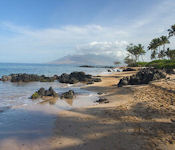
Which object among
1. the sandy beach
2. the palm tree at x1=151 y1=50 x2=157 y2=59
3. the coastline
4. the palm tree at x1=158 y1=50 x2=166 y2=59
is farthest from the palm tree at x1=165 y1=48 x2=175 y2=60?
the sandy beach

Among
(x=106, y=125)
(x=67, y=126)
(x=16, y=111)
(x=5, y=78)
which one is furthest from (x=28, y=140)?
(x=5, y=78)

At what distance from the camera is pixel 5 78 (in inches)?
1034

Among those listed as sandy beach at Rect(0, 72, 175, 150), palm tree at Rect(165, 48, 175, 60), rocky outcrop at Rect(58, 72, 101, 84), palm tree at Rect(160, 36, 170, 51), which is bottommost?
sandy beach at Rect(0, 72, 175, 150)

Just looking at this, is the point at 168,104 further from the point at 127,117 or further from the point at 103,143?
the point at 103,143

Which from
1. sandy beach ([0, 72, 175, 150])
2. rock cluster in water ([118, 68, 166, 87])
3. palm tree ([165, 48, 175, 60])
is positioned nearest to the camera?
sandy beach ([0, 72, 175, 150])

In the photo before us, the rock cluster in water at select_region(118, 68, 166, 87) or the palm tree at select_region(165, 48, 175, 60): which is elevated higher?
the palm tree at select_region(165, 48, 175, 60)

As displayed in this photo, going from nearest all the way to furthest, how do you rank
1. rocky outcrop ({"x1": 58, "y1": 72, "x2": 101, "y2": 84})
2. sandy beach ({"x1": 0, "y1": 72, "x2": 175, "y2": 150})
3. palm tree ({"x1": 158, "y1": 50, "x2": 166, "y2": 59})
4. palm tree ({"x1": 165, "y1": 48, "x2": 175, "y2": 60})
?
sandy beach ({"x1": 0, "y1": 72, "x2": 175, "y2": 150})
rocky outcrop ({"x1": 58, "y1": 72, "x2": 101, "y2": 84})
palm tree ({"x1": 165, "y1": 48, "x2": 175, "y2": 60})
palm tree ({"x1": 158, "y1": 50, "x2": 166, "y2": 59})

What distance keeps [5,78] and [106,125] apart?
83.5 ft

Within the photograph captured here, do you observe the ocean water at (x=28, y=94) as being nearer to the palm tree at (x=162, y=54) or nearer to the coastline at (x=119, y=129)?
the coastline at (x=119, y=129)

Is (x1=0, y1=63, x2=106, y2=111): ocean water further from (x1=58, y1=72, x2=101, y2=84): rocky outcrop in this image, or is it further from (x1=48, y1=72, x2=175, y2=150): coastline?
(x1=48, y1=72, x2=175, y2=150): coastline

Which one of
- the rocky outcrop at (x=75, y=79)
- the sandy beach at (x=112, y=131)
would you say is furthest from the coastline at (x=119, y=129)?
the rocky outcrop at (x=75, y=79)

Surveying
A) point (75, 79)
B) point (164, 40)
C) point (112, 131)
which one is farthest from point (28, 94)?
point (164, 40)

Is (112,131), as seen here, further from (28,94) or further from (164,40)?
(164,40)

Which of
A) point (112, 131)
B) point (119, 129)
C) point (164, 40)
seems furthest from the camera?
point (164, 40)
